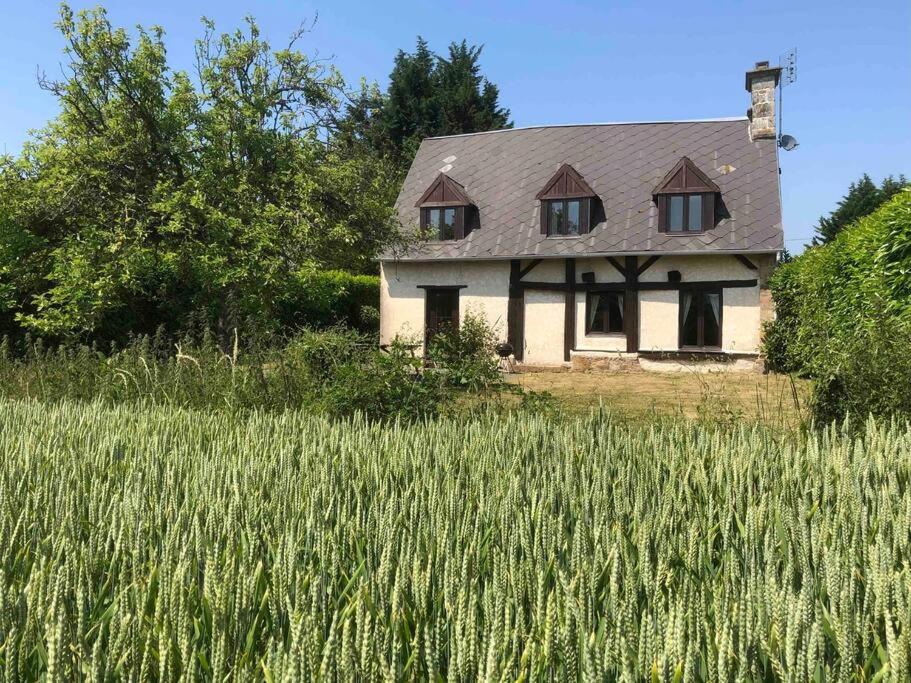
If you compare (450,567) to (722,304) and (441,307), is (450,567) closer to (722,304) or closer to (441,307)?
(722,304)

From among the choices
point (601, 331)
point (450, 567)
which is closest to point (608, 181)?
point (601, 331)

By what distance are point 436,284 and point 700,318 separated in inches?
235

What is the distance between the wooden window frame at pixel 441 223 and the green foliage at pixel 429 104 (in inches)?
430

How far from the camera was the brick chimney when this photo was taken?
17125 millimetres

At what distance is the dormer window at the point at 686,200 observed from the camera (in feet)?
52.5

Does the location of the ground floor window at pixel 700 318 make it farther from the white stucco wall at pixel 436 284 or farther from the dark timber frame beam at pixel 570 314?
the white stucco wall at pixel 436 284

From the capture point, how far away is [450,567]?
1961 millimetres

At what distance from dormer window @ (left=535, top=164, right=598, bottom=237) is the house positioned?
1.2 inches

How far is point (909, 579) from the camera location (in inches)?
74.2

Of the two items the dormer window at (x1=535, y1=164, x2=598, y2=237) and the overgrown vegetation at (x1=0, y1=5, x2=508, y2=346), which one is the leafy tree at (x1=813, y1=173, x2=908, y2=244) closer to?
the dormer window at (x1=535, y1=164, x2=598, y2=237)

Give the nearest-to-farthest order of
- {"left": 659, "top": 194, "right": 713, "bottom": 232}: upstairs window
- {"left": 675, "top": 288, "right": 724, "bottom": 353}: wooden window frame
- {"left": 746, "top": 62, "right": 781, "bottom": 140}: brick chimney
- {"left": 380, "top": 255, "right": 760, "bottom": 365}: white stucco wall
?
{"left": 380, "top": 255, "right": 760, "bottom": 365}: white stucco wall, {"left": 675, "top": 288, "right": 724, "bottom": 353}: wooden window frame, {"left": 659, "top": 194, "right": 713, "bottom": 232}: upstairs window, {"left": 746, "top": 62, "right": 781, "bottom": 140}: brick chimney

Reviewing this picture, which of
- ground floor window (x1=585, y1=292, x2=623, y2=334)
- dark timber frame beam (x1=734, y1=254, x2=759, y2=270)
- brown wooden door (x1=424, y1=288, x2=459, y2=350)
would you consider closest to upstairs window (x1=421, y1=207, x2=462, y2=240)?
brown wooden door (x1=424, y1=288, x2=459, y2=350)

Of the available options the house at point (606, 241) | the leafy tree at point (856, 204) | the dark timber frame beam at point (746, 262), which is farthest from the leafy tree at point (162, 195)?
the leafy tree at point (856, 204)

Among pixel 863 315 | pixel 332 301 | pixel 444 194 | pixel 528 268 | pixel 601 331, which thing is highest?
pixel 444 194
